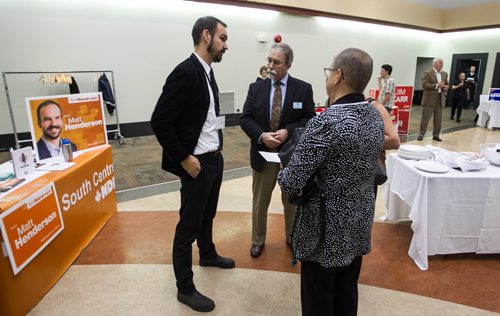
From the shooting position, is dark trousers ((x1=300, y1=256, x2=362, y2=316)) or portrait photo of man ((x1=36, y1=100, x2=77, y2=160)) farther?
portrait photo of man ((x1=36, y1=100, x2=77, y2=160))

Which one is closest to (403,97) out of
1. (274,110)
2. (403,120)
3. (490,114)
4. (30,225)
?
(403,120)

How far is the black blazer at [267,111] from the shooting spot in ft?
7.60

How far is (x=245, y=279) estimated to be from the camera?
7.33ft

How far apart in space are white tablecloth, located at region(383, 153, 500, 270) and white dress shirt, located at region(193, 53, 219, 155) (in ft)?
4.95

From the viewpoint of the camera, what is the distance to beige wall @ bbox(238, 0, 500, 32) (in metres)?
8.80

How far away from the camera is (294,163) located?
4.23ft

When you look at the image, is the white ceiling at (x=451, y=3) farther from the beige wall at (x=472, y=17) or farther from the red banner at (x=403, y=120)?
the red banner at (x=403, y=120)

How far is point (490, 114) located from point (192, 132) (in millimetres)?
8672

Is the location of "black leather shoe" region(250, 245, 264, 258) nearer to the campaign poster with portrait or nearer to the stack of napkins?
the stack of napkins

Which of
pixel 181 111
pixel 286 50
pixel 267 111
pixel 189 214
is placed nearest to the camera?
pixel 181 111

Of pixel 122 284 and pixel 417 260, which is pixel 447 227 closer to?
pixel 417 260

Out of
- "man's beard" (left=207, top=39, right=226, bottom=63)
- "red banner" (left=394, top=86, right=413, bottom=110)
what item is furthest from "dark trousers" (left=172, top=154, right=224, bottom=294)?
"red banner" (left=394, top=86, right=413, bottom=110)

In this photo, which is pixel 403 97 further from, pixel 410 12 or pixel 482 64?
pixel 482 64

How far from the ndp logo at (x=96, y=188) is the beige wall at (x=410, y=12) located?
21.0ft
